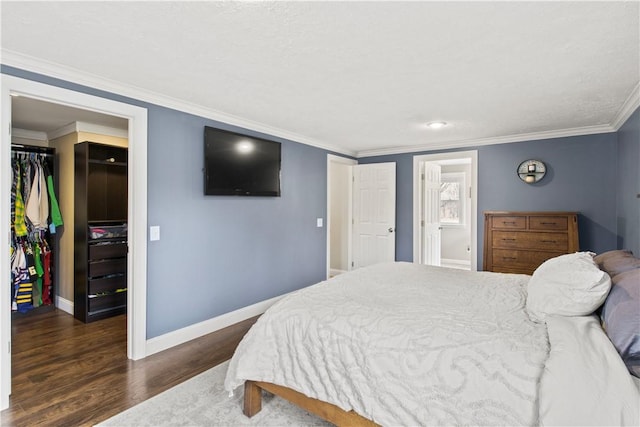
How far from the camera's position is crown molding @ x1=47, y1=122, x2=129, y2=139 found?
389 centimetres

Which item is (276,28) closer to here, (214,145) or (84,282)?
(214,145)

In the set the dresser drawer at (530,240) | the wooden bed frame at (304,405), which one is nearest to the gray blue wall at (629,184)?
the dresser drawer at (530,240)

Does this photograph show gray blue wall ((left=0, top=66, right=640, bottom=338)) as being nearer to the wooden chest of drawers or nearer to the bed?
the wooden chest of drawers

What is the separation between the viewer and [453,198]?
7.47 meters

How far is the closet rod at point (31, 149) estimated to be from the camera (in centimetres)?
388

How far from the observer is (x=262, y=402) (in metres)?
2.21

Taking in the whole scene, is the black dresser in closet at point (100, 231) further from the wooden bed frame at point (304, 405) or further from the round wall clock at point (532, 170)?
the round wall clock at point (532, 170)

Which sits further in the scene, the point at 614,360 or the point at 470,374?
the point at 470,374

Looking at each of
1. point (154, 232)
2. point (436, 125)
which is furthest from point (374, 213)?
point (154, 232)

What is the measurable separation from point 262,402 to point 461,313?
1381 millimetres

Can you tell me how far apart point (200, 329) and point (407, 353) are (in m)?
2.46

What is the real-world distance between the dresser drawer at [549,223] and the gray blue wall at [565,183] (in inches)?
17.4

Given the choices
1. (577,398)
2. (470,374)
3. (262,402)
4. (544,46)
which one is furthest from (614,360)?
(262,402)

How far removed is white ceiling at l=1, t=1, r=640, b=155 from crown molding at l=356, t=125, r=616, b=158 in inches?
19.4
